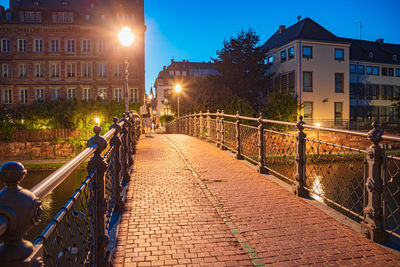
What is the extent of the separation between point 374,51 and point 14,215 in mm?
53290

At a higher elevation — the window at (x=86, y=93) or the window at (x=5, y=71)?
the window at (x=5, y=71)

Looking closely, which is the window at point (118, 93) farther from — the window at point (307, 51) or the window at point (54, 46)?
the window at point (307, 51)

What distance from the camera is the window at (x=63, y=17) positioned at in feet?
134

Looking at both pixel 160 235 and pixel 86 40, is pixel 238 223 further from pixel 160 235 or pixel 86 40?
pixel 86 40

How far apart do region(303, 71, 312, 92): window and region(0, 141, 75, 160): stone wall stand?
26.7 m

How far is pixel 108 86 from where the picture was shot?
4091cm

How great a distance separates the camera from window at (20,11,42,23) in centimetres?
4027

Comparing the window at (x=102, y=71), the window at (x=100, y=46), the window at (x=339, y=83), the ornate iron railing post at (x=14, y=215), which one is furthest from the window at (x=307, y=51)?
the ornate iron railing post at (x=14, y=215)

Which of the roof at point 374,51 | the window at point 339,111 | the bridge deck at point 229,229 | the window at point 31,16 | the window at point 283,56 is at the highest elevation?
the window at point 31,16

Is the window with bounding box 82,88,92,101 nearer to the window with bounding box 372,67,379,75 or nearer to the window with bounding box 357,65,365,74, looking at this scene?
the window with bounding box 357,65,365,74

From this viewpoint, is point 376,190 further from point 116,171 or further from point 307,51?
point 307,51

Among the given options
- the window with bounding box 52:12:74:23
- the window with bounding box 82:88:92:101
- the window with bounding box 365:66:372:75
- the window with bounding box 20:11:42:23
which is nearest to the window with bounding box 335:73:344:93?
the window with bounding box 365:66:372:75

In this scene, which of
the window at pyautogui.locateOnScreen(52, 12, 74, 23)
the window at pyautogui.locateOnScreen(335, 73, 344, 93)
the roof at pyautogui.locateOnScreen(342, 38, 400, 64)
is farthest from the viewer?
the roof at pyautogui.locateOnScreen(342, 38, 400, 64)

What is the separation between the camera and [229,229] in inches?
176
